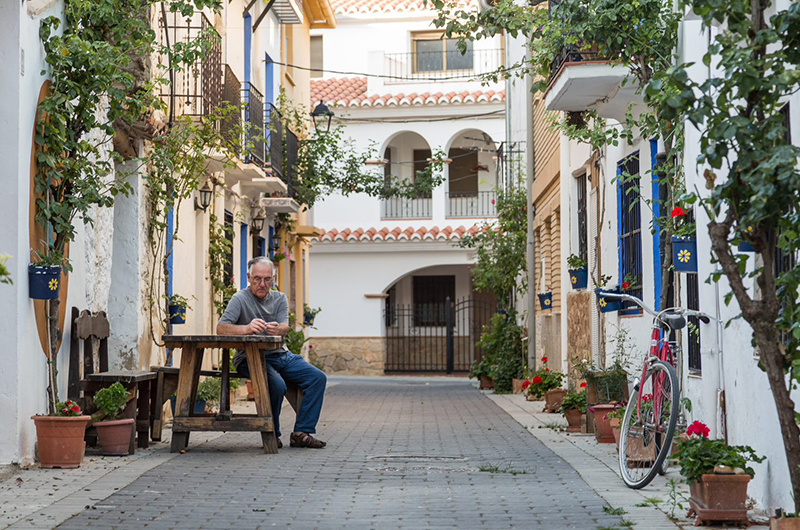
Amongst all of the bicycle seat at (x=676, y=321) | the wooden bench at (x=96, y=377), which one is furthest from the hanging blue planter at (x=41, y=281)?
the bicycle seat at (x=676, y=321)

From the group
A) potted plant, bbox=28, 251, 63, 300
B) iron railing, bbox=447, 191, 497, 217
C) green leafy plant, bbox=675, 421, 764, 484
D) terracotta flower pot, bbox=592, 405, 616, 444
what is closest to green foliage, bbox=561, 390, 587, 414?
terracotta flower pot, bbox=592, 405, 616, 444

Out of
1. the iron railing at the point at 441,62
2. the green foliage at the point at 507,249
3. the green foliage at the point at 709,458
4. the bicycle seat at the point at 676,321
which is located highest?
the iron railing at the point at 441,62

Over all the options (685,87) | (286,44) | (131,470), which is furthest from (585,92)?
(286,44)

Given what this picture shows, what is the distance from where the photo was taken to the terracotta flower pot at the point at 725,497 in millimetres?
5688

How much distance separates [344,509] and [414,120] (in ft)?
86.8

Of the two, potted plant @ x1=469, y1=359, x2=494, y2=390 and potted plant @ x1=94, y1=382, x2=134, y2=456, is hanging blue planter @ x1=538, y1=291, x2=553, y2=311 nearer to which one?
potted plant @ x1=469, y1=359, x2=494, y2=390

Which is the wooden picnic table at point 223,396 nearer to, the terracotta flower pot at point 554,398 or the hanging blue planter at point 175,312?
the hanging blue planter at point 175,312

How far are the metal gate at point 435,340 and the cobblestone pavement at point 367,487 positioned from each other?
19668 mm

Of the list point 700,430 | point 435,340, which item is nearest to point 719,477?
point 700,430

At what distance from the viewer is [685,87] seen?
4445 millimetres

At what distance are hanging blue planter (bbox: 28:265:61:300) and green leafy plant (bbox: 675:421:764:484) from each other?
4.57 m

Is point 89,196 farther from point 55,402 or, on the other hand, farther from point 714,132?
point 714,132

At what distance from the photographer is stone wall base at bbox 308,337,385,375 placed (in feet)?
104

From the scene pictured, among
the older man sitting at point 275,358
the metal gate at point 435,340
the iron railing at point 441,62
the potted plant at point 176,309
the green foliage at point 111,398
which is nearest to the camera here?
the green foliage at point 111,398
